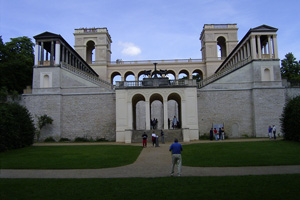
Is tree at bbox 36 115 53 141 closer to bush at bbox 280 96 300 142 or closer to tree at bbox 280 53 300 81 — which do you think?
bush at bbox 280 96 300 142

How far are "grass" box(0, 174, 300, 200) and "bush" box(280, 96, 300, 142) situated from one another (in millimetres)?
16758

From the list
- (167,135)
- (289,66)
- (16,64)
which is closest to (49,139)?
(16,64)

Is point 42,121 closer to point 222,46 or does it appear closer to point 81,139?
point 81,139

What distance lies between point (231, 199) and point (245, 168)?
6.24m

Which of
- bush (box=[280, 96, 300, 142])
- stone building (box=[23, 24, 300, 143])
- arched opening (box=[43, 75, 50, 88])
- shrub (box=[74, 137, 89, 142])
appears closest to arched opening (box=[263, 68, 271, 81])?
stone building (box=[23, 24, 300, 143])

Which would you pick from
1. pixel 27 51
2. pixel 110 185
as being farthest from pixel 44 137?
pixel 110 185

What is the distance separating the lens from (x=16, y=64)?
140 feet

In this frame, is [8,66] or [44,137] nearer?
[44,137]

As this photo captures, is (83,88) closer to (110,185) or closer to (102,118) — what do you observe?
(102,118)

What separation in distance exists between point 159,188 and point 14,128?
19.7m

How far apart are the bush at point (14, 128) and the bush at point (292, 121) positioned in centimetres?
2658

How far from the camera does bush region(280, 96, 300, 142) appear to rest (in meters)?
25.9

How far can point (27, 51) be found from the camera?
47.8m

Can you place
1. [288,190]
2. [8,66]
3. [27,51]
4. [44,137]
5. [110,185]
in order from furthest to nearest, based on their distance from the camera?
[27,51] → [8,66] → [44,137] → [110,185] → [288,190]
